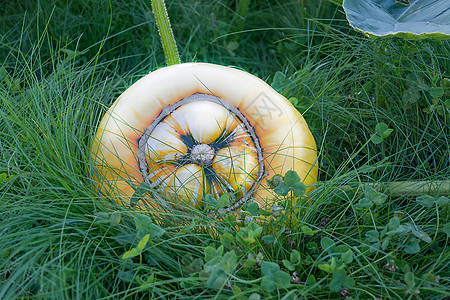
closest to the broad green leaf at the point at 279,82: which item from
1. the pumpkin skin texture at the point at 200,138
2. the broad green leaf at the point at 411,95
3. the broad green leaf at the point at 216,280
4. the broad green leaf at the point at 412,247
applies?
the pumpkin skin texture at the point at 200,138

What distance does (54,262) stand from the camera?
0.99 m

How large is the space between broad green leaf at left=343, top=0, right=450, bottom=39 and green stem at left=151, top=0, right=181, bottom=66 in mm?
635

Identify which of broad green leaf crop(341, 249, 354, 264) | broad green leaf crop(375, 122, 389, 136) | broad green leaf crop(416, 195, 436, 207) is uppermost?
broad green leaf crop(375, 122, 389, 136)

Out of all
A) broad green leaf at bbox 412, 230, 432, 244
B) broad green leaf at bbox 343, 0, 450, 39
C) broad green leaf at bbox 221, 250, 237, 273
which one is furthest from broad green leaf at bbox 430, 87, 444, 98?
broad green leaf at bbox 221, 250, 237, 273

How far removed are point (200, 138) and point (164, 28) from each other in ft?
1.75

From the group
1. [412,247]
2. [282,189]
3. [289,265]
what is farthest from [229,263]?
[412,247]

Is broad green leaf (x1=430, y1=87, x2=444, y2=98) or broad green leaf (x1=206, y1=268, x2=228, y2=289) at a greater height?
broad green leaf (x1=430, y1=87, x2=444, y2=98)

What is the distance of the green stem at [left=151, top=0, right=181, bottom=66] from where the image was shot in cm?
159

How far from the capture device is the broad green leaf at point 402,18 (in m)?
1.28

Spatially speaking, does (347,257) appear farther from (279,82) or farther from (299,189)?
(279,82)

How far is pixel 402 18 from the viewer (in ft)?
4.80

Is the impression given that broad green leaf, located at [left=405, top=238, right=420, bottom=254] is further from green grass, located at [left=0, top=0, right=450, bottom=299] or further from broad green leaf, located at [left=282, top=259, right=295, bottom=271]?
broad green leaf, located at [left=282, top=259, right=295, bottom=271]

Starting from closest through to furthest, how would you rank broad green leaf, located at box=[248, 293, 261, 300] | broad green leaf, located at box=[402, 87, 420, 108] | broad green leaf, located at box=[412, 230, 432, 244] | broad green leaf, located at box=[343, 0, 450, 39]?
broad green leaf, located at box=[248, 293, 261, 300]
broad green leaf, located at box=[412, 230, 432, 244]
broad green leaf, located at box=[343, 0, 450, 39]
broad green leaf, located at box=[402, 87, 420, 108]

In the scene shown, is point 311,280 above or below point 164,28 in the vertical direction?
below
